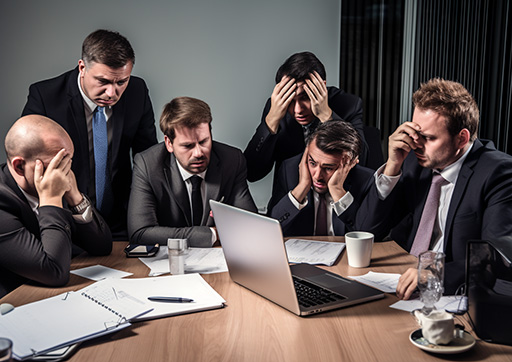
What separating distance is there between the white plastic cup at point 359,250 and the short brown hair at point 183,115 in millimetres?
950

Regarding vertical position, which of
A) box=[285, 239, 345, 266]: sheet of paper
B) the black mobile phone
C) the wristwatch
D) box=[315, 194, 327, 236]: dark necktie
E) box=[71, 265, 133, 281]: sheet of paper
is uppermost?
the wristwatch

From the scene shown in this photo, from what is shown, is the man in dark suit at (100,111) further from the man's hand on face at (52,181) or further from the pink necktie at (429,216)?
the pink necktie at (429,216)

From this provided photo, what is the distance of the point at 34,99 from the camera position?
2621 millimetres

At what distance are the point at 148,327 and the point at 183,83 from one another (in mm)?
3265

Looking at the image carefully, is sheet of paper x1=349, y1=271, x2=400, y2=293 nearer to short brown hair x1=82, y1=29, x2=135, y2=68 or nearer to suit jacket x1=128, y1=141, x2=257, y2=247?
suit jacket x1=128, y1=141, x2=257, y2=247

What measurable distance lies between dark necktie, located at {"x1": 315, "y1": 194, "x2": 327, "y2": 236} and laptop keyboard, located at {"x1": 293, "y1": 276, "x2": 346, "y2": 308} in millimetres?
984

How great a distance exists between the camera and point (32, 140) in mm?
1831

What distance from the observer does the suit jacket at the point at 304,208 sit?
2.43 metres

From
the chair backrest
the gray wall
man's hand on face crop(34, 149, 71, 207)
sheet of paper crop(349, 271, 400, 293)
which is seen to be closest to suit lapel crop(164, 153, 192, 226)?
man's hand on face crop(34, 149, 71, 207)

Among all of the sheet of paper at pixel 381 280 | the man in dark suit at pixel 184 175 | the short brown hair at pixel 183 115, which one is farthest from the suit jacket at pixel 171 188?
the sheet of paper at pixel 381 280

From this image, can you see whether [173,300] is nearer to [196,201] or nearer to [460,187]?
[196,201]

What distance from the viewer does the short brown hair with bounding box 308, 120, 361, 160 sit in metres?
2.52

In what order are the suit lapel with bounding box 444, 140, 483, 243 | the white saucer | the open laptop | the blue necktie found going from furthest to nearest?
1. the blue necktie
2. the suit lapel with bounding box 444, 140, 483, 243
3. the open laptop
4. the white saucer

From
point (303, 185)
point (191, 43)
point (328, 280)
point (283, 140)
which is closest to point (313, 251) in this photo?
point (328, 280)
